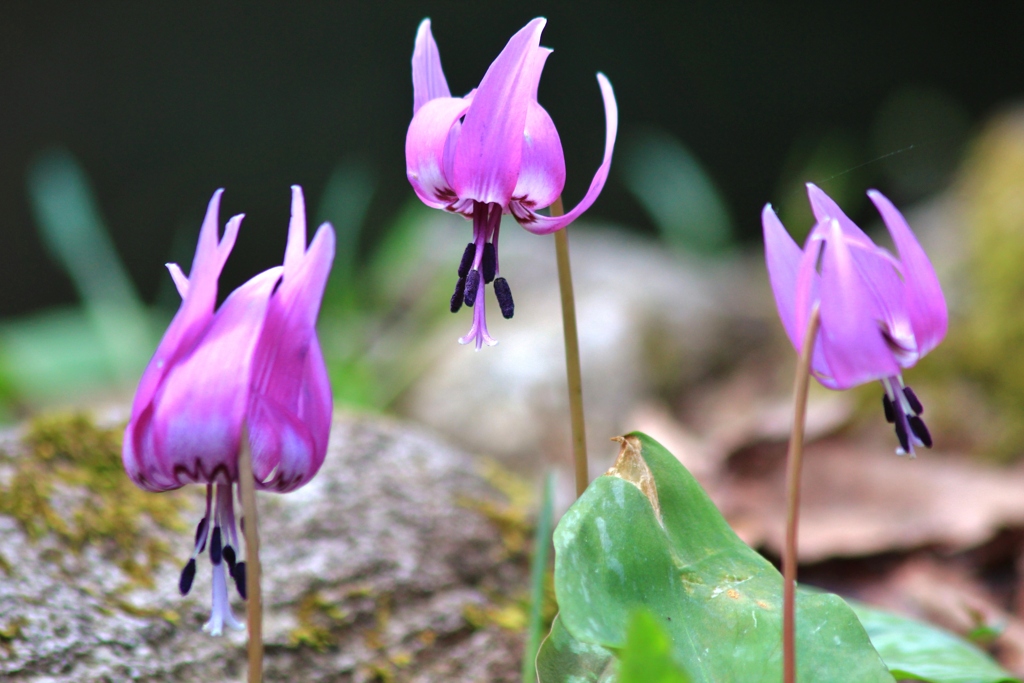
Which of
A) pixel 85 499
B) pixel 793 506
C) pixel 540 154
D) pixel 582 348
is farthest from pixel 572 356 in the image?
pixel 582 348

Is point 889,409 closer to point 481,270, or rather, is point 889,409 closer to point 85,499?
point 481,270

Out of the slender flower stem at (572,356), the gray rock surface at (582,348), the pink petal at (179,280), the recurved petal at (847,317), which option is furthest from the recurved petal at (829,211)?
the gray rock surface at (582,348)

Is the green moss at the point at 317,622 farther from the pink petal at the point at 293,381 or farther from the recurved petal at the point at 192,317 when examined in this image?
the recurved petal at the point at 192,317

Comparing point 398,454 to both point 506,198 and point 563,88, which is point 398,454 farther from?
point 563,88

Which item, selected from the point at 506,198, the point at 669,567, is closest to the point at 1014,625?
the point at 669,567

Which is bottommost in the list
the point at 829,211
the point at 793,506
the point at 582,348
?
the point at 793,506

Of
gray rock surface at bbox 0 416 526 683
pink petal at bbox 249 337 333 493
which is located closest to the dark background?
gray rock surface at bbox 0 416 526 683
